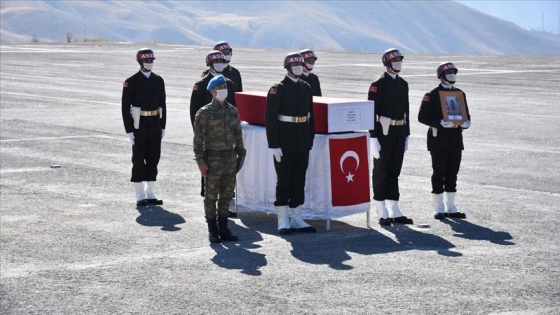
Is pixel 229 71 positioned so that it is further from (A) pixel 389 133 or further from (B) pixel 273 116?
(A) pixel 389 133

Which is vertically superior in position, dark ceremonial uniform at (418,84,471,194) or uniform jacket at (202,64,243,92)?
uniform jacket at (202,64,243,92)

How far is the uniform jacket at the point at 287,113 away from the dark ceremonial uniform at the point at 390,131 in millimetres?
1249

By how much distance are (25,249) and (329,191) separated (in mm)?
3897

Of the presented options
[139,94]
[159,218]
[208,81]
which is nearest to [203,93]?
[208,81]

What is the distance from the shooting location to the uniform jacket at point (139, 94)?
16.6 metres

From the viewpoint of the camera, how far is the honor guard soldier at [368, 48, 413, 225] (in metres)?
15.0

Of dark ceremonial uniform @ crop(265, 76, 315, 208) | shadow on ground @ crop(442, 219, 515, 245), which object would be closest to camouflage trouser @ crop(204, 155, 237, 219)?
dark ceremonial uniform @ crop(265, 76, 315, 208)

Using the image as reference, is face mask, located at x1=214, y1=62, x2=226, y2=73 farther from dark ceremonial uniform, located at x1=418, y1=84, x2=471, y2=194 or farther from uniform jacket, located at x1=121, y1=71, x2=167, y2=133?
dark ceremonial uniform, located at x1=418, y1=84, x2=471, y2=194

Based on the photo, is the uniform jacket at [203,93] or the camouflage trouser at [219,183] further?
the uniform jacket at [203,93]

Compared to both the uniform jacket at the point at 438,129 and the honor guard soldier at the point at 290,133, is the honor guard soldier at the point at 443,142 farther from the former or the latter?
the honor guard soldier at the point at 290,133

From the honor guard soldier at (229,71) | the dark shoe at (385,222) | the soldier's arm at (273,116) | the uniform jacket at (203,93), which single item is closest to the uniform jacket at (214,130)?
the soldier's arm at (273,116)

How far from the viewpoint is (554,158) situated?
68.4 ft

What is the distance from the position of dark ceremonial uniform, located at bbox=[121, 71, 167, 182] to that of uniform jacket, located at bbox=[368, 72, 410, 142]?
11.4ft

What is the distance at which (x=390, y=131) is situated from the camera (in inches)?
591
